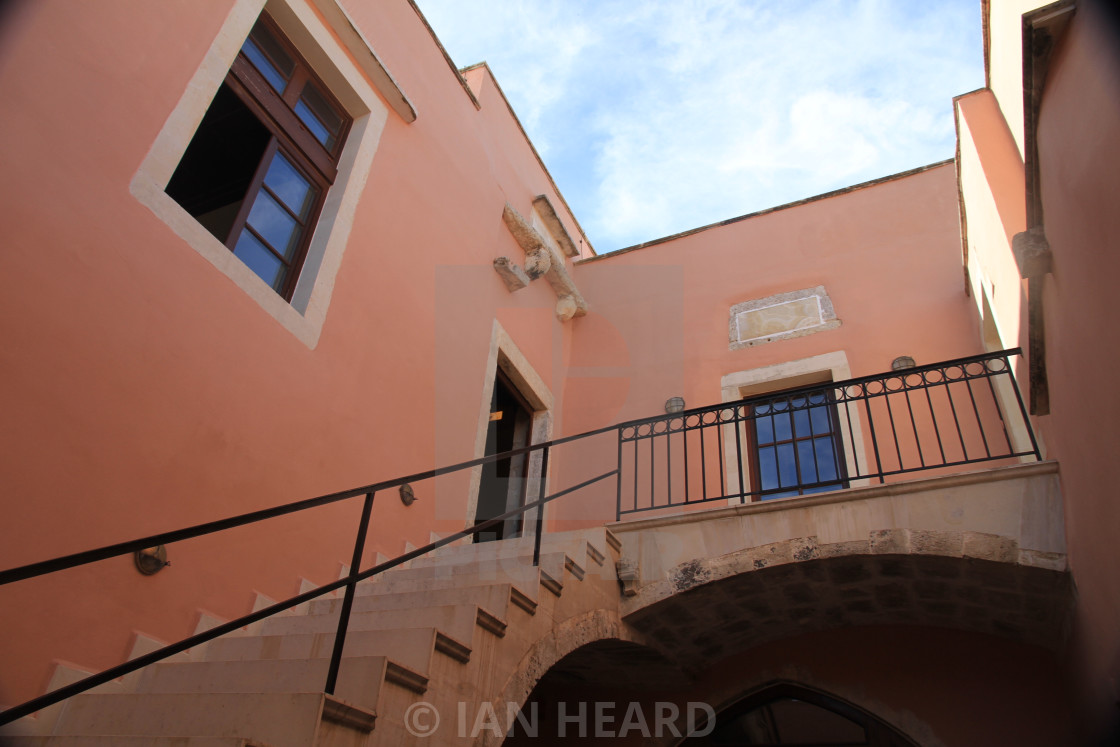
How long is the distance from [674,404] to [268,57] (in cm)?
480

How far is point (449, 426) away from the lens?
6.04 m

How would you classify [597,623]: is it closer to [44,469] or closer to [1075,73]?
[44,469]

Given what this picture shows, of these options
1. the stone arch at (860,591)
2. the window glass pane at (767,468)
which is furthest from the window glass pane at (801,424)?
the stone arch at (860,591)

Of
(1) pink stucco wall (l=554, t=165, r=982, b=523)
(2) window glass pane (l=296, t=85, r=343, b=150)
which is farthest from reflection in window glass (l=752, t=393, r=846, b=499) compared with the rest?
(2) window glass pane (l=296, t=85, r=343, b=150)

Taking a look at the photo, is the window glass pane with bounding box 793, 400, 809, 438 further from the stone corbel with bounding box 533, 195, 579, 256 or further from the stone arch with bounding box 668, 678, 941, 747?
the stone corbel with bounding box 533, 195, 579, 256

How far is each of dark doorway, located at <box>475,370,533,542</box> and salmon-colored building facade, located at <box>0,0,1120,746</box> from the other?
0.04 metres

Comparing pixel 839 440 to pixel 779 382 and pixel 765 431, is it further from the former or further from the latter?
pixel 779 382

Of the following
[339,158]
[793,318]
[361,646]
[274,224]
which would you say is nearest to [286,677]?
[361,646]

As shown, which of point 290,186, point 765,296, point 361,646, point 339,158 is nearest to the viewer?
point 361,646

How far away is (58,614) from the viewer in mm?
3096

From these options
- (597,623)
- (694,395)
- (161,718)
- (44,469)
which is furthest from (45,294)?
(694,395)

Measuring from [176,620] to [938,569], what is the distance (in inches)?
162

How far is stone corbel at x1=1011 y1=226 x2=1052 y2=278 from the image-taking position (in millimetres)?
3363

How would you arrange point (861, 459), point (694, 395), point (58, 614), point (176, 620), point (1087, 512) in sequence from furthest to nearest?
point (694, 395), point (861, 459), point (176, 620), point (1087, 512), point (58, 614)
